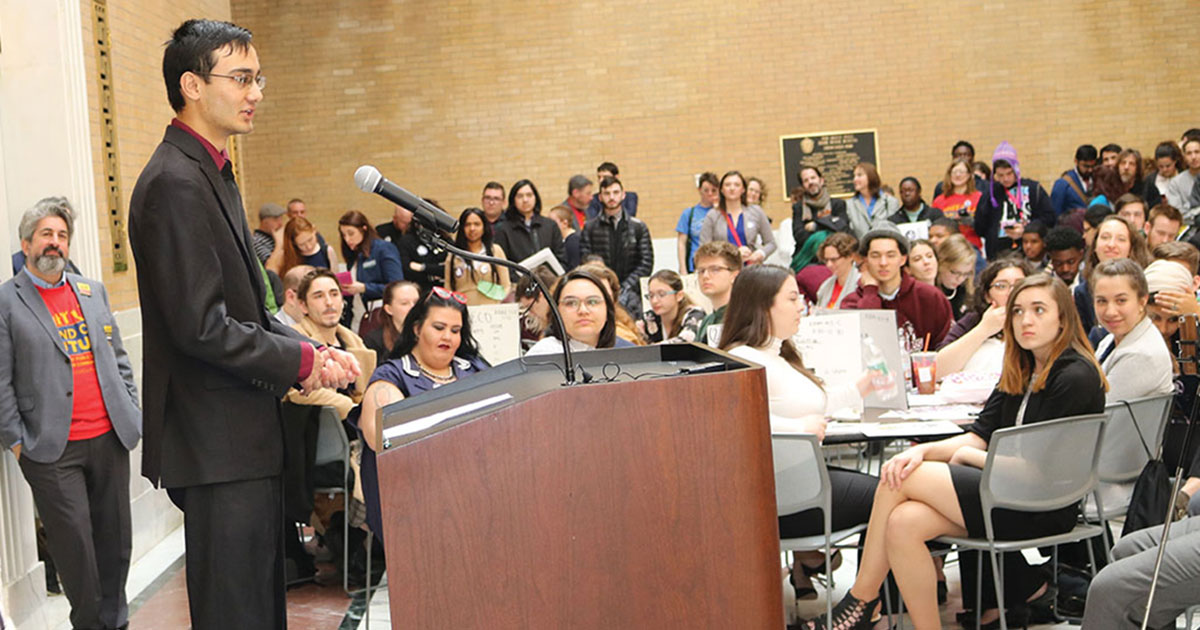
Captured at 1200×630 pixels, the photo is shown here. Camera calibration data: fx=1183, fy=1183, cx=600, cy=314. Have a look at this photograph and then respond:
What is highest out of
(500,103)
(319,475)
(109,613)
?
(500,103)

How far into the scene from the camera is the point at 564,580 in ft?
6.63

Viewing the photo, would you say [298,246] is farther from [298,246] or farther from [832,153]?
[832,153]

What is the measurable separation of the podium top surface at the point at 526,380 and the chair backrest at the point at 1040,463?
5.35 feet

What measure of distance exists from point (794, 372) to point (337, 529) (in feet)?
8.82

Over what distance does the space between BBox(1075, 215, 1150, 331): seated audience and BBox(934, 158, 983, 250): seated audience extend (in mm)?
5004

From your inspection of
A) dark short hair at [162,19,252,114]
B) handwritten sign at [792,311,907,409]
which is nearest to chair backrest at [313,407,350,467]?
handwritten sign at [792,311,907,409]

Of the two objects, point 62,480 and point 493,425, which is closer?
point 493,425

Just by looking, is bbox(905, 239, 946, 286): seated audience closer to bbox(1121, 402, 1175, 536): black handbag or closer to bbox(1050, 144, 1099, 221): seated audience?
bbox(1121, 402, 1175, 536): black handbag

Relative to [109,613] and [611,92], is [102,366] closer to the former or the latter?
[109,613]

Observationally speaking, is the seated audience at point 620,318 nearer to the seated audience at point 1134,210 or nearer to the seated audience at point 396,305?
the seated audience at point 396,305

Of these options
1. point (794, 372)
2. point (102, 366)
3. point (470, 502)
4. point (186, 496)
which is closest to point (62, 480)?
point (102, 366)

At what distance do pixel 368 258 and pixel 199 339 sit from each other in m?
8.09

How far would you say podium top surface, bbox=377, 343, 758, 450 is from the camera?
2045mm

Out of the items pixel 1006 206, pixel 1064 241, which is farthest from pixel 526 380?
pixel 1006 206
